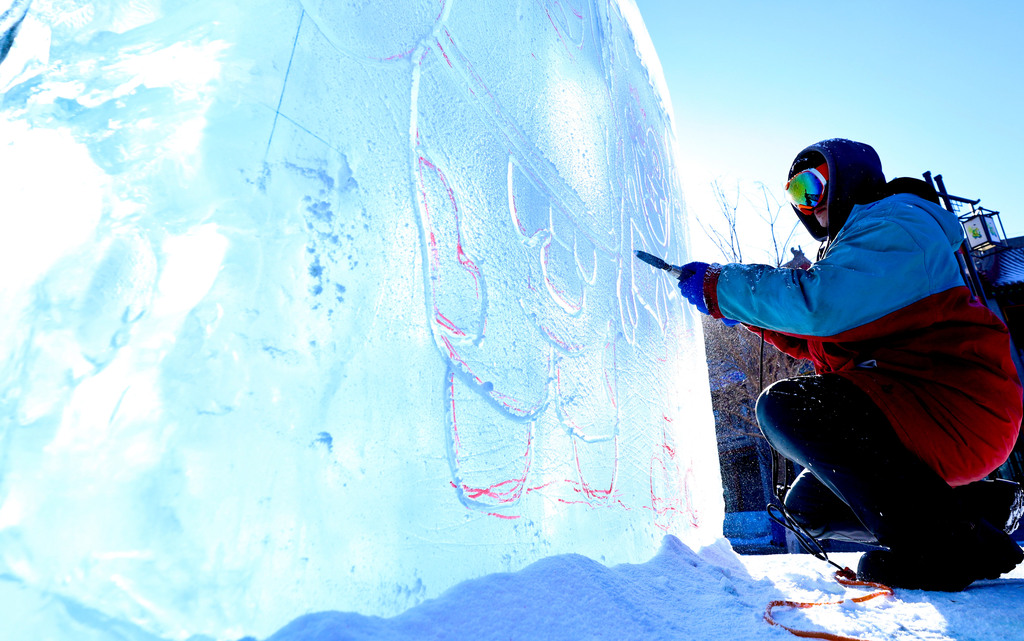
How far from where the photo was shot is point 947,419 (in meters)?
1.08

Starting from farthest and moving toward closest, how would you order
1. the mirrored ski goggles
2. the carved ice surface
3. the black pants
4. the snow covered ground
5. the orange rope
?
the mirrored ski goggles, the black pants, the orange rope, the snow covered ground, the carved ice surface

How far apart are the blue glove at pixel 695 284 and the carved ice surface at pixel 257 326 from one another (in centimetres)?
54

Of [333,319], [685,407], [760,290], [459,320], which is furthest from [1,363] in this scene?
[685,407]

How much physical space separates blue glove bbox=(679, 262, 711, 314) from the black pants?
278mm

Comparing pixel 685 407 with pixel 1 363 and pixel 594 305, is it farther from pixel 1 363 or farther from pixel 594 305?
pixel 1 363

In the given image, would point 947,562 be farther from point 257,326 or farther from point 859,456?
point 257,326

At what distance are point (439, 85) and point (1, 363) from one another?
2.24 ft

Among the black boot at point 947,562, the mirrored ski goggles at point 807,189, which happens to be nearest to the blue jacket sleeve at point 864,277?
the mirrored ski goggles at point 807,189

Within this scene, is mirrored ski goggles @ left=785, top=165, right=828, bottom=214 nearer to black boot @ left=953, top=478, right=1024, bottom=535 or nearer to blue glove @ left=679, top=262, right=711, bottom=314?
blue glove @ left=679, top=262, right=711, bottom=314

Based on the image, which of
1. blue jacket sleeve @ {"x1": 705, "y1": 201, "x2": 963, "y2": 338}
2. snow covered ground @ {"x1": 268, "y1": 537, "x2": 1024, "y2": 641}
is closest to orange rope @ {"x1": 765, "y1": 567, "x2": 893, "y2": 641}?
snow covered ground @ {"x1": 268, "y1": 537, "x2": 1024, "y2": 641}

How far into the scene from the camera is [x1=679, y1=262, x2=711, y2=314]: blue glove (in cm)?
133

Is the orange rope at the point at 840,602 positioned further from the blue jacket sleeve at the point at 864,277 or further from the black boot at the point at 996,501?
the blue jacket sleeve at the point at 864,277

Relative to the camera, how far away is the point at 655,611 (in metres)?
0.84

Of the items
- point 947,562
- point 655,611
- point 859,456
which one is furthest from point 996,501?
point 655,611
